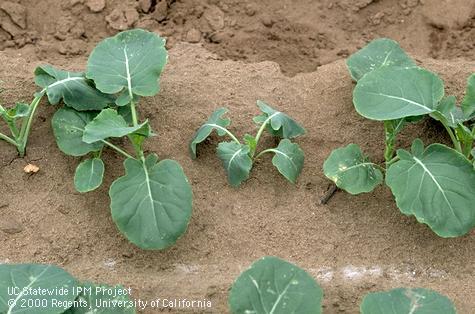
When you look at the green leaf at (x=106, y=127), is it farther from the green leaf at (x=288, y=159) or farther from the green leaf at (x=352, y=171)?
the green leaf at (x=352, y=171)

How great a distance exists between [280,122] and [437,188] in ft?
2.52

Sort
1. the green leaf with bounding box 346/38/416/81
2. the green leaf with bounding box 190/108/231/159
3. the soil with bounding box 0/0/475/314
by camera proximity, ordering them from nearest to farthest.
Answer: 1. the soil with bounding box 0/0/475/314
2. the green leaf with bounding box 190/108/231/159
3. the green leaf with bounding box 346/38/416/81

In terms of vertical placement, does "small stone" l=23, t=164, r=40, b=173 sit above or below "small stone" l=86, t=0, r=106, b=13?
below

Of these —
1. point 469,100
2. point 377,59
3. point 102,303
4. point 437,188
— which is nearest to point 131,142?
point 102,303

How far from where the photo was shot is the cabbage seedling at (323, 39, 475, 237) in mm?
3455

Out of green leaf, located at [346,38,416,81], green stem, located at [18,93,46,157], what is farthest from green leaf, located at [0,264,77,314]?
green leaf, located at [346,38,416,81]

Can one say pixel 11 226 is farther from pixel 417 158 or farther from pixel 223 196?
pixel 417 158

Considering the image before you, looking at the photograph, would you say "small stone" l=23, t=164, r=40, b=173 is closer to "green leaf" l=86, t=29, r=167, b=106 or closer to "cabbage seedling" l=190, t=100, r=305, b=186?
"green leaf" l=86, t=29, r=167, b=106

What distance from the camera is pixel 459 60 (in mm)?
4559

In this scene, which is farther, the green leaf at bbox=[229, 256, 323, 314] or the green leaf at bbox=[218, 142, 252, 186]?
the green leaf at bbox=[218, 142, 252, 186]

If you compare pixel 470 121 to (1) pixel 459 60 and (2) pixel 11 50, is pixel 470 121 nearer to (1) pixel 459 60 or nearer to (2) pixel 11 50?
(1) pixel 459 60

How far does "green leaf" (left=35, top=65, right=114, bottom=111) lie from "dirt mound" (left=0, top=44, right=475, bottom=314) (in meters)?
0.19

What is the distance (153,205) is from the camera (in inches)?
136

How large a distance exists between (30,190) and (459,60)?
2.41 metres
